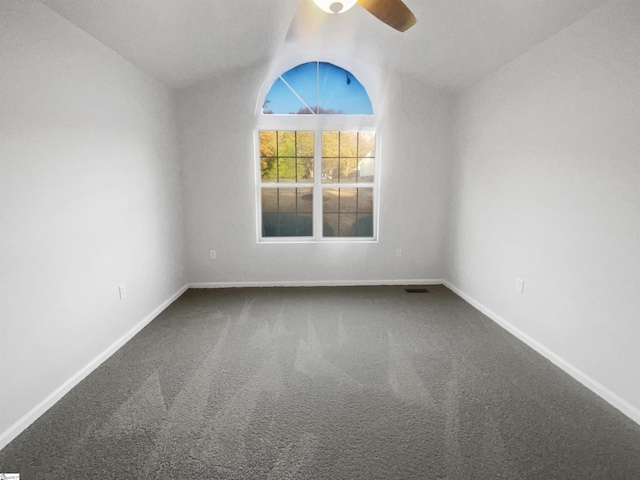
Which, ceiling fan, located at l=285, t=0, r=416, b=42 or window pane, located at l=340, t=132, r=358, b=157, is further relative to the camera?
window pane, located at l=340, t=132, r=358, b=157

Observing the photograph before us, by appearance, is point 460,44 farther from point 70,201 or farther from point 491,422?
point 70,201

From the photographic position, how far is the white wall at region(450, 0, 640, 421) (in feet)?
5.87

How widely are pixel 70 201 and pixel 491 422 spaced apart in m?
2.82

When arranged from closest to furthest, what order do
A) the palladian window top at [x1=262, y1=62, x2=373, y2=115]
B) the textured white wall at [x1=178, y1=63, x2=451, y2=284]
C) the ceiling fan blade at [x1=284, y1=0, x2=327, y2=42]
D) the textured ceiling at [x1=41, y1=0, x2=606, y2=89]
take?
the ceiling fan blade at [x1=284, y1=0, x2=327, y2=42]
the textured ceiling at [x1=41, y1=0, x2=606, y2=89]
the textured white wall at [x1=178, y1=63, x2=451, y2=284]
the palladian window top at [x1=262, y1=62, x2=373, y2=115]

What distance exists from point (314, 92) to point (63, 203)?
2.87 metres

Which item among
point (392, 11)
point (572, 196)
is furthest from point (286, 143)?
point (572, 196)

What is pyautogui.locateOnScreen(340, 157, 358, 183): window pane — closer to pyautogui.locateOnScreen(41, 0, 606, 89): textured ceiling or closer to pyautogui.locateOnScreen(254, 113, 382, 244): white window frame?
pyautogui.locateOnScreen(254, 113, 382, 244): white window frame

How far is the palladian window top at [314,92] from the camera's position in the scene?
12.5 feet

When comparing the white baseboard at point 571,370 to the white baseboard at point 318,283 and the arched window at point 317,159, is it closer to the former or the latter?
the white baseboard at point 318,283

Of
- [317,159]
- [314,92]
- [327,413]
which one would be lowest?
[327,413]

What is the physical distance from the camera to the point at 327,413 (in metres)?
1.75

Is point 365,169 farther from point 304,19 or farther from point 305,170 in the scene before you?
point 304,19

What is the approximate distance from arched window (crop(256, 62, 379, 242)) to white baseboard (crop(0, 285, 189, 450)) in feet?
5.74

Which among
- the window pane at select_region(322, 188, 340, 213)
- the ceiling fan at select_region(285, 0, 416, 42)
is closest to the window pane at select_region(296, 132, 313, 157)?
the window pane at select_region(322, 188, 340, 213)
